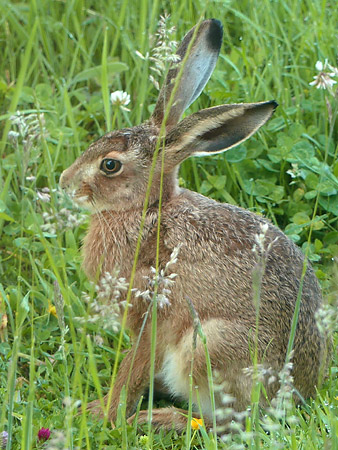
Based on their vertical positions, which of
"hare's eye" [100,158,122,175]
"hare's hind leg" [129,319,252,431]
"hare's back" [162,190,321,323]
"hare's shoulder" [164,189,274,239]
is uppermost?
"hare's eye" [100,158,122,175]

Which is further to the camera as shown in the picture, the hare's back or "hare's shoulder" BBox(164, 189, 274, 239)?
"hare's shoulder" BBox(164, 189, 274, 239)

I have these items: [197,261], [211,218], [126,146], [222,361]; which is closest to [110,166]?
[126,146]

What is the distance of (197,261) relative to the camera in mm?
4383

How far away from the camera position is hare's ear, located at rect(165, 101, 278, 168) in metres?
4.20

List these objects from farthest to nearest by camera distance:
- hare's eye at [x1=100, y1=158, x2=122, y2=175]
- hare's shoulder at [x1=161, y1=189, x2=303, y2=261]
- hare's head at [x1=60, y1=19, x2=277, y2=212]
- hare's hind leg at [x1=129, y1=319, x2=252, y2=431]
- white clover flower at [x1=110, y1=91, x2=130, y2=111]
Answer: white clover flower at [x1=110, y1=91, x2=130, y2=111]
hare's eye at [x1=100, y1=158, x2=122, y2=175]
hare's head at [x1=60, y1=19, x2=277, y2=212]
hare's shoulder at [x1=161, y1=189, x2=303, y2=261]
hare's hind leg at [x1=129, y1=319, x2=252, y2=431]

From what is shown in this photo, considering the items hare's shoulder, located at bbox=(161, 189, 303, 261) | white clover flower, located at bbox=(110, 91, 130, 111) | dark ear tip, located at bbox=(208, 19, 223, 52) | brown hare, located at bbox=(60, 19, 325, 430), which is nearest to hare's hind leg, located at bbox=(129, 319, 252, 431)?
brown hare, located at bbox=(60, 19, 325, 430)

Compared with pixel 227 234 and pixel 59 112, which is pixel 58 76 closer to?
pixel 59 112

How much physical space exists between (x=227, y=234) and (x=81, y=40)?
253 cm

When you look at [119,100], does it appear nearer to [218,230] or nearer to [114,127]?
[114,127]

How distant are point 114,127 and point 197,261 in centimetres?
190

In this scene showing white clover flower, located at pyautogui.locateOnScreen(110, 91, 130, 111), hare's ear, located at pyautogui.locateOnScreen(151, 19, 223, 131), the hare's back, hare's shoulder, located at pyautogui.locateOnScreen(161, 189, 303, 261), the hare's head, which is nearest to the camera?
the hare's back

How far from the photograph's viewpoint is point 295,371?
169 inches

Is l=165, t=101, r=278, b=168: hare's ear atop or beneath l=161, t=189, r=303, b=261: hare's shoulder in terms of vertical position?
atop

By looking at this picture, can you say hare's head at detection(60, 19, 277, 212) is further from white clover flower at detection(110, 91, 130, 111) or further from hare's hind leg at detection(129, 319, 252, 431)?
hare's hind leg at detection(129, 319, 252, 431)
